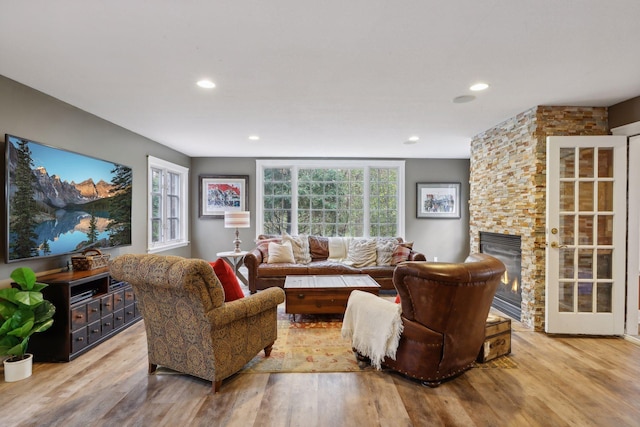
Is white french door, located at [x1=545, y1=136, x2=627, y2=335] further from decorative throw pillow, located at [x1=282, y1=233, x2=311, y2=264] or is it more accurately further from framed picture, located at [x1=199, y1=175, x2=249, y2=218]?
framed picture, located at [x1=199, y1=175, x2=249, y2=218]

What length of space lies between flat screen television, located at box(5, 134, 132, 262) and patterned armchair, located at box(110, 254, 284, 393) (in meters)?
1.02

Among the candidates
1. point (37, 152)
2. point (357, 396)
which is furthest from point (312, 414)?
point (37, 152)

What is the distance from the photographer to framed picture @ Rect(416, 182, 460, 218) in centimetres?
613

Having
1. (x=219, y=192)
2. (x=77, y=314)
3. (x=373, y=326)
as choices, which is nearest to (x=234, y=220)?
(x=219, y=192)

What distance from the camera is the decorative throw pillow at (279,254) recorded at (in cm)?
488

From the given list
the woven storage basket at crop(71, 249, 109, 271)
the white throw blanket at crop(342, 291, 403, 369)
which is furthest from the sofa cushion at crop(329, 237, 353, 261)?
the woven storage basket at crop(71, 249, 109, 271)

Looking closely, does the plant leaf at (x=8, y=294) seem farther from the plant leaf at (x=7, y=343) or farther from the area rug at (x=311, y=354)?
the area rug at (x=311, y=354)

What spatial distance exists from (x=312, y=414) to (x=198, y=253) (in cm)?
463

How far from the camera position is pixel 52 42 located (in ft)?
6.55

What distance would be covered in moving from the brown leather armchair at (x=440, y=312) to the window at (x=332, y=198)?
387cm

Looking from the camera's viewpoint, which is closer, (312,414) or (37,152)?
(312,414)

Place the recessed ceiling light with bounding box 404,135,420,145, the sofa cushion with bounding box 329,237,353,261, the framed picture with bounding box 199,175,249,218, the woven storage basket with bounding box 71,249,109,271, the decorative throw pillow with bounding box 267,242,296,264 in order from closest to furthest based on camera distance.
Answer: the woven storage basket with bounding box 71,249,109,271
the recessed ceiling light with bounding box 404,135,420,145
the decorative throw pillow with bounding box 267,242,296,264
the sofa cushion with bounding box 329,237,353,261
the framed picture with bounding box 199,175,249,218

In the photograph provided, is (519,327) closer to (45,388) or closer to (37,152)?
(45,388)

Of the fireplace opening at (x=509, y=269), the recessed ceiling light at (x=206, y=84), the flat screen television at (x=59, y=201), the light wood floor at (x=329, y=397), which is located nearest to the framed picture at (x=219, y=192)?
the flat screen television at (x=59, y=201)
